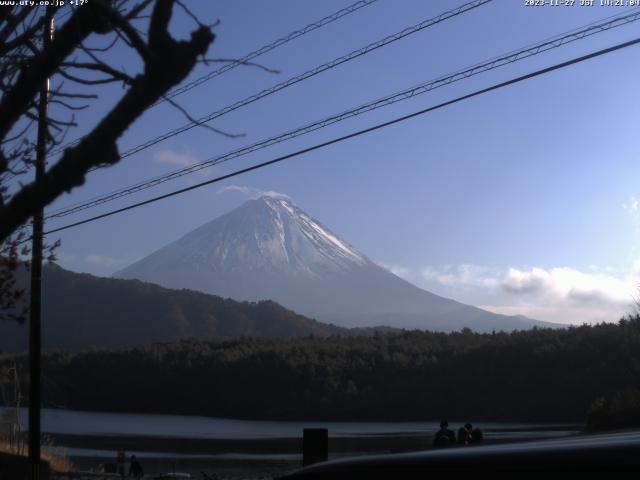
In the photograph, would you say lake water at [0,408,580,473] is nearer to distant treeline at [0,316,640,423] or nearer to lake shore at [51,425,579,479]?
lake shore at [51,425,579,479]

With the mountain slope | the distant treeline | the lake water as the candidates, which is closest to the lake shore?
the lake water

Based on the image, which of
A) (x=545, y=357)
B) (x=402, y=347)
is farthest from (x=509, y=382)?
(x=402, y=347)

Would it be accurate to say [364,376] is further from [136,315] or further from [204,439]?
[136,315]

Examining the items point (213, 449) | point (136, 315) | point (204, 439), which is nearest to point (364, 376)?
point (204, 439)

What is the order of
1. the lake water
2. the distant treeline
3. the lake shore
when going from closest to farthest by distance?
1. the lake shore
2. the lake water
3. the distant treeline

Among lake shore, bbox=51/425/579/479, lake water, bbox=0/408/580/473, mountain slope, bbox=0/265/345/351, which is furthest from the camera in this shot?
mountain slope, bbox=0/265/345/351

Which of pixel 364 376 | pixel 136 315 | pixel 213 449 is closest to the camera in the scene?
pixel 213 449
